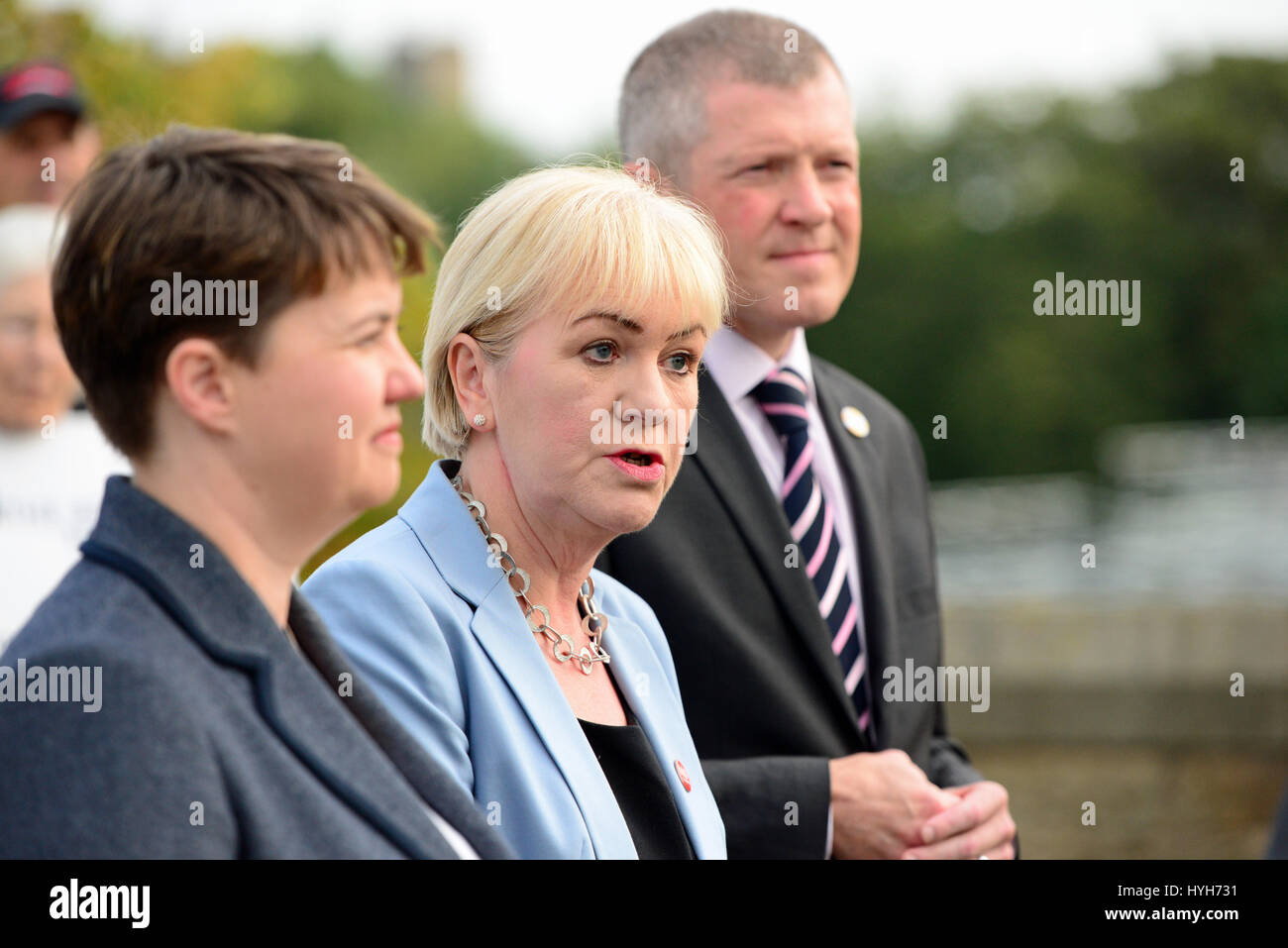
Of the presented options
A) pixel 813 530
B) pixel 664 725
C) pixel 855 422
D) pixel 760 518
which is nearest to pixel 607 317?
pixel 664 725

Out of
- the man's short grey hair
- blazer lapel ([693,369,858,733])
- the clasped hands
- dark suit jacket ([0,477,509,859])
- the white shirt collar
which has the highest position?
the man's short grey hair

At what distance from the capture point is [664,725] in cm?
269

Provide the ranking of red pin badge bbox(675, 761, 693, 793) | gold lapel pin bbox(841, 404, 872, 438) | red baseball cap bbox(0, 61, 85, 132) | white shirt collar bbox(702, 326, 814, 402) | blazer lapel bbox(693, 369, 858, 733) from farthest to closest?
red baseball cap bbox(0, 61, 85, 132), gold lapel pin bbox(841, 404, 872, 438), white shirt collar bbox(702, 326, 814, 402), blazer lapel bbox(693, 369, 858, 733), red pin badge bbox(675, 761, 693, 793)

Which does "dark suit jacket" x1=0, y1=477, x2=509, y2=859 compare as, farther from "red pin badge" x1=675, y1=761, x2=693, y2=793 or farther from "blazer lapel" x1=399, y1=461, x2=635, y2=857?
"red pin badge" x1=675, y1=761, x2=693, y2=793

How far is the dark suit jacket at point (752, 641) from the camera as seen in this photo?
10.0 ft

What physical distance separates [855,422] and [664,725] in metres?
1.27

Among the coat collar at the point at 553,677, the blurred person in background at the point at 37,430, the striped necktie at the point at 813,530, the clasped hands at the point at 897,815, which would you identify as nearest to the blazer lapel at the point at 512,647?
the coat collar at the point at 553,677

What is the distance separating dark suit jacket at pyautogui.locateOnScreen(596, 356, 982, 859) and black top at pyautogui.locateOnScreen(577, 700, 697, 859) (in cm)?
53

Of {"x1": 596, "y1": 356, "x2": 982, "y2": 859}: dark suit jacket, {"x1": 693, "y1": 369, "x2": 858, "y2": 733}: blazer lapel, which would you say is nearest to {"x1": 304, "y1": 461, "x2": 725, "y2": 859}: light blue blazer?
{"x1": 596, "y1": 356, "x2": 982, "y2": 859}: dark suit jacket

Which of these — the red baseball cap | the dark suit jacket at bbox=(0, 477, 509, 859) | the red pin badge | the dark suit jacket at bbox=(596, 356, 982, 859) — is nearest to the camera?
the dark suit jacket at bbox=(0, 477, 509, 859)

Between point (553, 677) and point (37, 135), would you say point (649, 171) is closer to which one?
point (553, 677)

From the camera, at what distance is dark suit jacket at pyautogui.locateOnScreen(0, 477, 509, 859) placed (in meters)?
1.53

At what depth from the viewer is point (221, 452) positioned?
5.60 ft

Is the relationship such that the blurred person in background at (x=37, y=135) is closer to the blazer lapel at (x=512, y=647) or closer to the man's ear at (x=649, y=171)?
the man's ear at (x=649, y=171)
